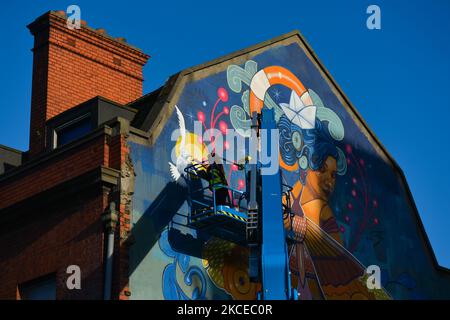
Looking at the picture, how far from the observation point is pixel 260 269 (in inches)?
720

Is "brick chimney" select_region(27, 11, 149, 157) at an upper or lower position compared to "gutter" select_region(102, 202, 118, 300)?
upper

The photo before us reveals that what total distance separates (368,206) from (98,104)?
10.5 meters

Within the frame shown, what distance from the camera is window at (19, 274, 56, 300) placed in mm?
21328

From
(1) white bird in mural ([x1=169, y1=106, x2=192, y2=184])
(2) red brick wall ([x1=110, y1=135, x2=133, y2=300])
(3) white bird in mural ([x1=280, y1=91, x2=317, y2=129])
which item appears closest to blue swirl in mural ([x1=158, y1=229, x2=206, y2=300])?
(2) red brick wall ([x1=110, y1=135, x2=133, y2=300])

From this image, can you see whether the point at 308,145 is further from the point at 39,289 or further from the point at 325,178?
the point at 39,289

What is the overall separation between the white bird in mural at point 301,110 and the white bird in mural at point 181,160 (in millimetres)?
4699

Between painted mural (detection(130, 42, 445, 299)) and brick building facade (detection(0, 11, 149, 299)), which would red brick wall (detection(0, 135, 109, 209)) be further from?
painted mural (detection(130, 42, 445, 299))

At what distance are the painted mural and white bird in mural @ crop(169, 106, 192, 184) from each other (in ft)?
0.10

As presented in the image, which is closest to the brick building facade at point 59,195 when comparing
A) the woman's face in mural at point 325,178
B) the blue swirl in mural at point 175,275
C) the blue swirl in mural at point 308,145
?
the blue swirl in mural at point 175,275

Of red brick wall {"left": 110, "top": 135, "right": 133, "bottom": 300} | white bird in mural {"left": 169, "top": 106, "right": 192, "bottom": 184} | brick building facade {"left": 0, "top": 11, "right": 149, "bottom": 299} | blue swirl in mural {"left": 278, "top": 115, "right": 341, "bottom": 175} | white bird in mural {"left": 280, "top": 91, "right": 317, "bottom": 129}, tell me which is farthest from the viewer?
white bird in mural {"left": 280, "top": 91, "right": 317, "bottom": 129}

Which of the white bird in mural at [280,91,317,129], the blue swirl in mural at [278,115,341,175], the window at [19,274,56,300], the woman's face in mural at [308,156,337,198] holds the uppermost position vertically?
the white bird in mural at [280,91,317,129]

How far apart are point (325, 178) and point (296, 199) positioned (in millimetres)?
2190

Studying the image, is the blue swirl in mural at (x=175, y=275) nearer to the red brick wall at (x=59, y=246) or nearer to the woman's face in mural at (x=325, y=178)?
the red brick wall at (x=59, y=246)
